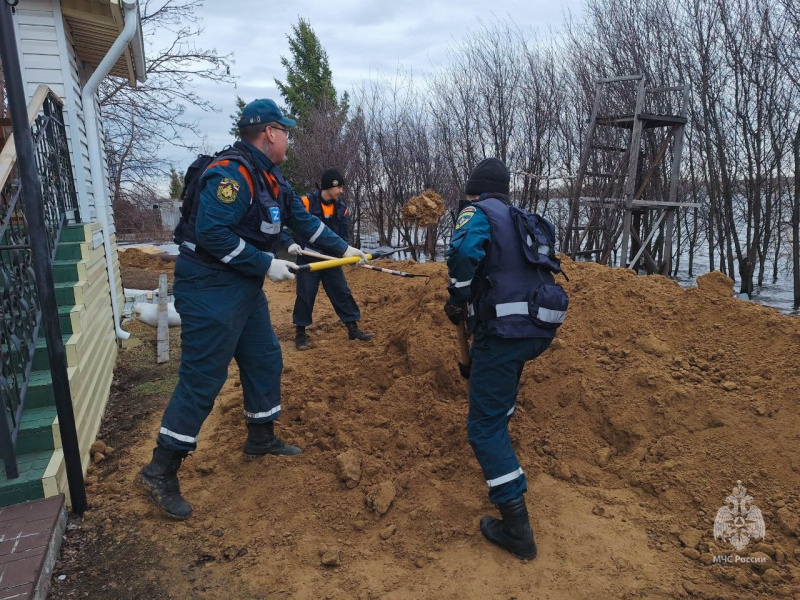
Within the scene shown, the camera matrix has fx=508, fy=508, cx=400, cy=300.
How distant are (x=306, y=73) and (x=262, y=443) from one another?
21.2 metres

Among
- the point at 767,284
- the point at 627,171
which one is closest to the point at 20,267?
the point at 627,171

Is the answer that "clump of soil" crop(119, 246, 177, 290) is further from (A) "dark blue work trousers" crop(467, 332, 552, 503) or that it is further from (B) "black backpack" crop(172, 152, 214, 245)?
(A) "dark blue work trousers" crop(467, 332, 552, 503)

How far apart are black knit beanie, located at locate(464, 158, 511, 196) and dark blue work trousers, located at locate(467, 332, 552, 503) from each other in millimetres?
816

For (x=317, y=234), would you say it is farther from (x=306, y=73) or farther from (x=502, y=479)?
(x=306, y=73)

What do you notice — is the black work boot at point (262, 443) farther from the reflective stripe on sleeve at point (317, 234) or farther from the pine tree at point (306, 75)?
the pine tree at point (306, 75)

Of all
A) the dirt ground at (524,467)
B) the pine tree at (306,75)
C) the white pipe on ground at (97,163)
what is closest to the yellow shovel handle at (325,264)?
the dirt ground at (524,467)

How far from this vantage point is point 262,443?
3418 mm

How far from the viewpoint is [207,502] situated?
10.0 feet

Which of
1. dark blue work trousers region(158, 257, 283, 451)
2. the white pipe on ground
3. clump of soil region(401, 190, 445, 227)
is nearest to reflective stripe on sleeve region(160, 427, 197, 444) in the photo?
dark blue work trousers region(158, 257, 283, 451)

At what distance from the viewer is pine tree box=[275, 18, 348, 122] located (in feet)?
69.9

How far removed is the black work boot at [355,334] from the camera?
19.7 feet

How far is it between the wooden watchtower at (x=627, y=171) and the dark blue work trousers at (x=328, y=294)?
18.3 ft

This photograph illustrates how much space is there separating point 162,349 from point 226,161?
141 inches

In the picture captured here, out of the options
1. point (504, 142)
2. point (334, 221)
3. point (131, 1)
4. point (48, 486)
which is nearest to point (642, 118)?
point (504, 142)
